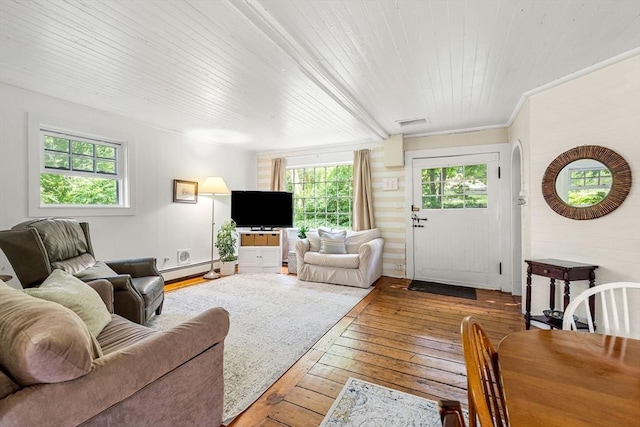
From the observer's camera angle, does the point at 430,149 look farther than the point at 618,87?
Yes

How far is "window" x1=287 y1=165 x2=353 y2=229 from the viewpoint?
536 cm

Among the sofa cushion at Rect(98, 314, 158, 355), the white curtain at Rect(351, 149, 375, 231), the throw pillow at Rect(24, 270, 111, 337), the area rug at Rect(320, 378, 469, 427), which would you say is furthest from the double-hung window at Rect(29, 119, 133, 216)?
the area rug at Rect(320, 378, 469, 427)

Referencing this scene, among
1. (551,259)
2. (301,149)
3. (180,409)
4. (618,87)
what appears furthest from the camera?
(301,149)

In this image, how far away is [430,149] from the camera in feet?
14.6

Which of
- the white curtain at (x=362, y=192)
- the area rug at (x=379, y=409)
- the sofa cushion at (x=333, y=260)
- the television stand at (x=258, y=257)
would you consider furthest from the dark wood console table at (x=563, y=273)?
the television stand at (x=258, y=257)

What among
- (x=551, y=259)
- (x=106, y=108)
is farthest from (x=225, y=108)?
(x=551, y=259)

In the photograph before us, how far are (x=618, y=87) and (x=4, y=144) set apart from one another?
18.1 feet

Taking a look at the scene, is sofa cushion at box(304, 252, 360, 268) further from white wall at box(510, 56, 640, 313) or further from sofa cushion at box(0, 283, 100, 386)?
sofa cushion at box(0, 283, 100, 386)

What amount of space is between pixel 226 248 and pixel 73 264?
2527mm

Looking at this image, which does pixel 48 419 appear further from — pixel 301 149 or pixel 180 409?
pixel 301 149

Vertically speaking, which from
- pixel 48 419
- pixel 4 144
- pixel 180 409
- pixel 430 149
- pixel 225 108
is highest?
pixel 225 108

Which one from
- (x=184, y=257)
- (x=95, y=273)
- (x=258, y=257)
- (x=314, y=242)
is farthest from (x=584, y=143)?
(x=184, y=257)

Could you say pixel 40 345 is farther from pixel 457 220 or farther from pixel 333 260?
pixel 457 220

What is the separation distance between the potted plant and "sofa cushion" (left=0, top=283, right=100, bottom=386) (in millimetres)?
3989
